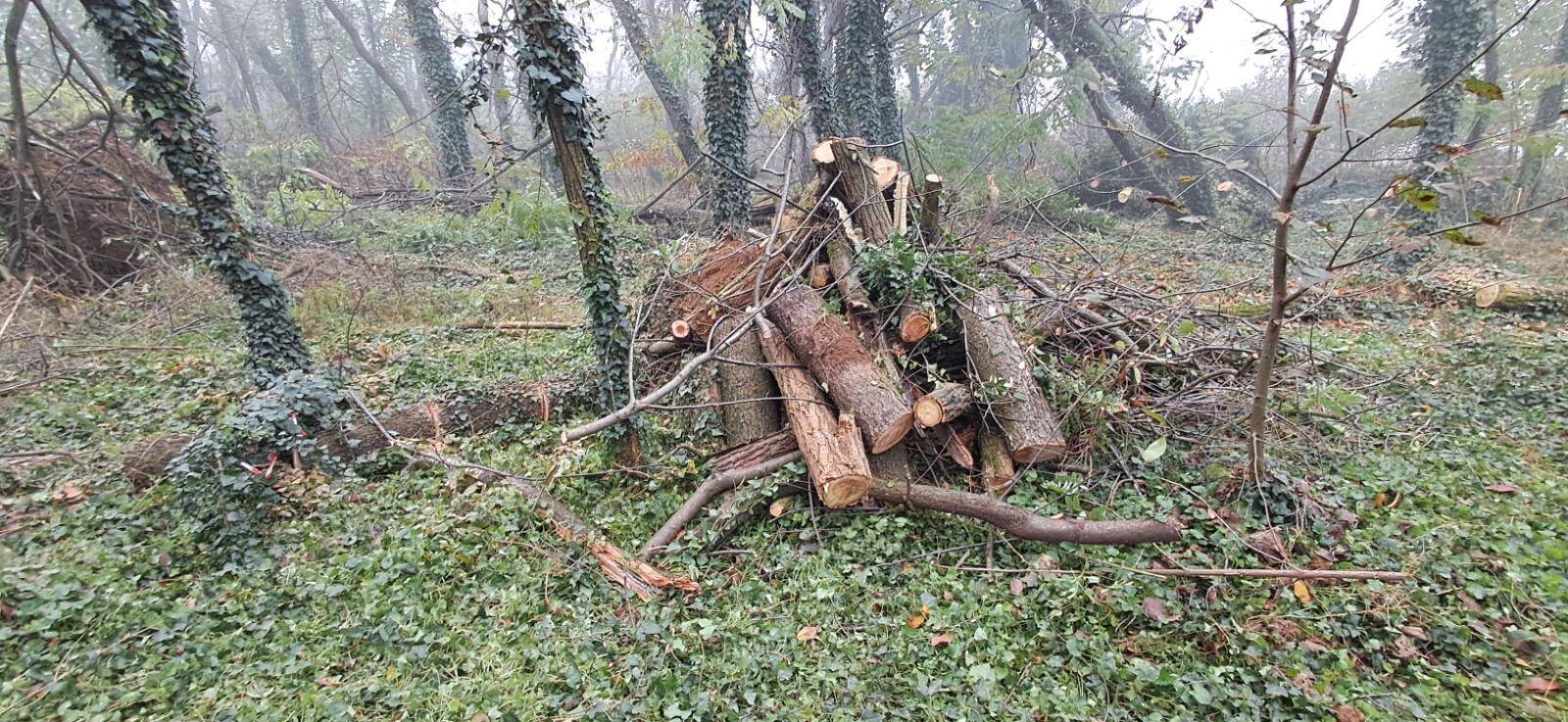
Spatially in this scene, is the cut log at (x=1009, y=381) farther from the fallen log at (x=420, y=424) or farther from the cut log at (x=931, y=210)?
the fallen log at (x=420, y=424)

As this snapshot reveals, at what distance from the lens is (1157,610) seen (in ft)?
9.85

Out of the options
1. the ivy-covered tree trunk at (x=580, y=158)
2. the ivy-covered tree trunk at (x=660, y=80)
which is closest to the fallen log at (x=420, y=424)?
the ivy-covered tree trunk at (x=580, y=158)

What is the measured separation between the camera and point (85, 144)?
25.2ft

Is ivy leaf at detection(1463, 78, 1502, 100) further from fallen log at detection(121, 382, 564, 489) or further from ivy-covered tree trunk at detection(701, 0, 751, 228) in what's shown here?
ivy-covered tree trunk at detection(701, 0, 751, 228)

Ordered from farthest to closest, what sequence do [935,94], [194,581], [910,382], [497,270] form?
[935,94], [497,270], [910,382], [194,581]

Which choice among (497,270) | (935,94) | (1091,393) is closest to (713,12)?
(497,270)

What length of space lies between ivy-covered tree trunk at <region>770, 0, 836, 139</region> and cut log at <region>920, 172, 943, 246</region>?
5.24 metres

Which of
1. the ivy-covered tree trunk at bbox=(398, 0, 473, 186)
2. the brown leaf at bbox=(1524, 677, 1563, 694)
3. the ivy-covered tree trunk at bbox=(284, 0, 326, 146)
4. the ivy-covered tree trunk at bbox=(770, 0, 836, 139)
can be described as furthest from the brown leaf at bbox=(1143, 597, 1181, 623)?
the ivy-covered tree trunk at bbox=(284, 0, 326, 146)

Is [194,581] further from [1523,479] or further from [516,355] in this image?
[1523,479]

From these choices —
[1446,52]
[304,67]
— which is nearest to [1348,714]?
[1446,52]

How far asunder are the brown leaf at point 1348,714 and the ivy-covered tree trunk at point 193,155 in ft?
21.0

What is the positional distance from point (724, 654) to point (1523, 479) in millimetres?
4403

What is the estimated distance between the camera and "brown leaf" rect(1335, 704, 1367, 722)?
7.93 ft

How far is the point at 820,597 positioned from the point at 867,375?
144 centimetres
